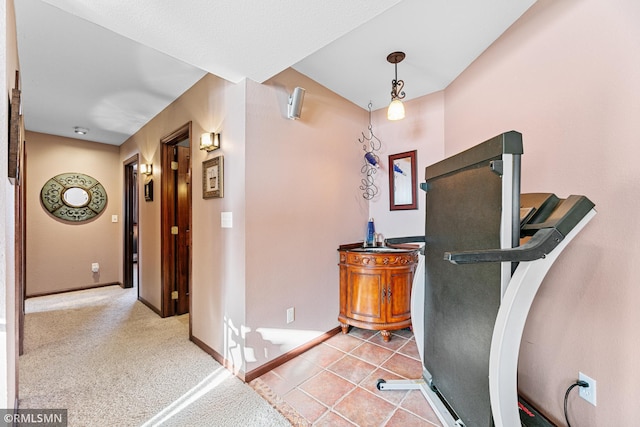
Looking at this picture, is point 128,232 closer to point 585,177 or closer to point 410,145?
point 410,145

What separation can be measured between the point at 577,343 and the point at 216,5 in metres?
2.54

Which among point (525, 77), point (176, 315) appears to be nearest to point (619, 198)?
point (525, 77)

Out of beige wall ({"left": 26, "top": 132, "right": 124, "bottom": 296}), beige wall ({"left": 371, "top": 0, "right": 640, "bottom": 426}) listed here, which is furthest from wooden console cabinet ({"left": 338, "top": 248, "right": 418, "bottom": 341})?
beige wall ({"left": 26, "top": 132, "right": 124, "bottom": 296})

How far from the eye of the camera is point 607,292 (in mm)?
1299

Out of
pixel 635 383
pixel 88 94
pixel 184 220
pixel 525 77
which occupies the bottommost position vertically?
pixel 635 383

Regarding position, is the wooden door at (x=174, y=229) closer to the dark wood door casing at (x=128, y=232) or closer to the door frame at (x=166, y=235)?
the door frame at (x=166, y=235)

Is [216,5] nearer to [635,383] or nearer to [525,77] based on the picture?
[525,77]

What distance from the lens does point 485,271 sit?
49.0 inches

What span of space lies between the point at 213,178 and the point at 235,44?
1085 mm

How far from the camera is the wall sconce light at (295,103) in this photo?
2.27 m

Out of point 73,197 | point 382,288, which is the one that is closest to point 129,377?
point 382,288

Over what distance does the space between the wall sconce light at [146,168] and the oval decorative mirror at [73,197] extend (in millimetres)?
1622

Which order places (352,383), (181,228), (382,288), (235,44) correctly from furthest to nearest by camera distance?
(181,228), (382,288), (352,383), (235,44)

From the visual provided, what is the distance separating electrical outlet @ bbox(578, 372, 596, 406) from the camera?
52.1 inches
